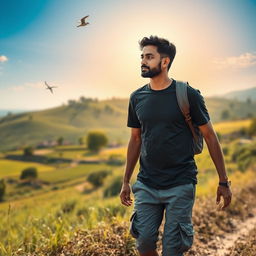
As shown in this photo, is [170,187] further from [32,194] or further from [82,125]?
[82,125]

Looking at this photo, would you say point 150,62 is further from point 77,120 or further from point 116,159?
point 77,120

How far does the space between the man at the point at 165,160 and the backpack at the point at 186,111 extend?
42mm

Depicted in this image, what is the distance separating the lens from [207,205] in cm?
805

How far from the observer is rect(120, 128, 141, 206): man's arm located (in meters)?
4.05

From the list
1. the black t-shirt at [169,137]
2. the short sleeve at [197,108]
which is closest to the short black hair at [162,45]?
the black t-shirt at [169,137]

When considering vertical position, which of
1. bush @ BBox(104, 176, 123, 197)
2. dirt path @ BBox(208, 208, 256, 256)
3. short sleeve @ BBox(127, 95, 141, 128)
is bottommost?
bush @ BBox(104, 176, 123, 197)

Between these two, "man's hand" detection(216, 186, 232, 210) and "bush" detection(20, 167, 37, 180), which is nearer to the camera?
"man's hand" detection(216, 186, 232, 210)

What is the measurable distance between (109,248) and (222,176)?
6.58 ft

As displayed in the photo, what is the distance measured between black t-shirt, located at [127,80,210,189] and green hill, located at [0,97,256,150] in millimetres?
93115

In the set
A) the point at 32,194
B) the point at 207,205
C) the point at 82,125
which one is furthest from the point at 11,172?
the point at 207,205

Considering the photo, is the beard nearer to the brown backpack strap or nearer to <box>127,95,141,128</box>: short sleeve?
the brown backpack strap

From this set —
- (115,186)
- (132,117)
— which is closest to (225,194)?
(132,117)

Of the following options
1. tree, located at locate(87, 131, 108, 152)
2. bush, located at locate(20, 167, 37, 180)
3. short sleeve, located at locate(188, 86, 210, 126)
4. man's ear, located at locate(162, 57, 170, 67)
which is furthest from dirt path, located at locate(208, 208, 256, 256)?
tree, located at locate(87, 131, 108, 152)

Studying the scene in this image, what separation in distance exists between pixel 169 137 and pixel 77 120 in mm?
149099
